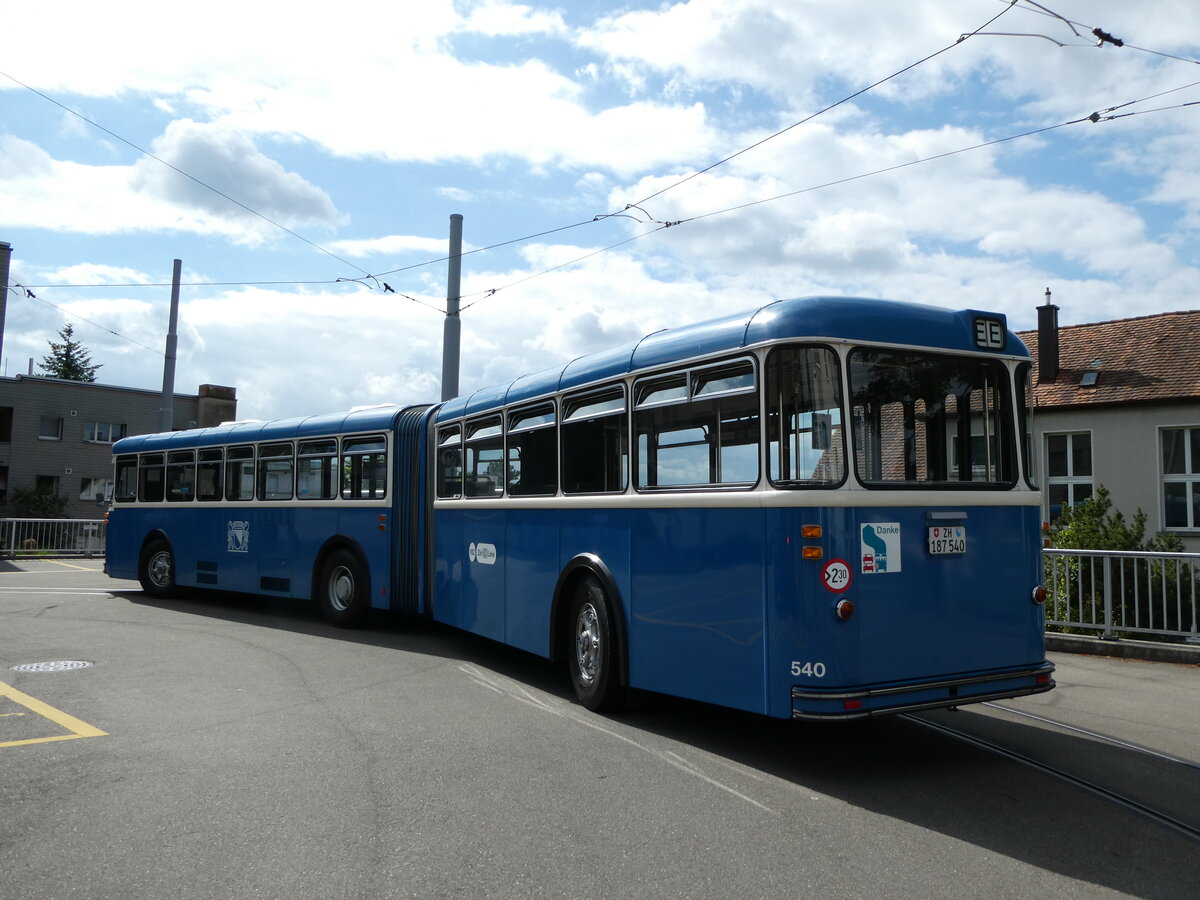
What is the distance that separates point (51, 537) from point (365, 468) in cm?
2016

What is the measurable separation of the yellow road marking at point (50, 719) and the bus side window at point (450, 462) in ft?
14.3

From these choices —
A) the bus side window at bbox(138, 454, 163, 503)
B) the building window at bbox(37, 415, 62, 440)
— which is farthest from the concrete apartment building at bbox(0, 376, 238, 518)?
the bus side window at bbox(138, 454, 163, 503)

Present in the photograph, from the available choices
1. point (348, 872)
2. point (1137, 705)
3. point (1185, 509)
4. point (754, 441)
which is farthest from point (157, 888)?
point (1185, 509)

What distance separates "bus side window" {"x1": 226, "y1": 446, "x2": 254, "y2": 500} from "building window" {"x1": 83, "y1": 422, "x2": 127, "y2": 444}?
3816 centimetres

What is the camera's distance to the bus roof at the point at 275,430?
13.0m

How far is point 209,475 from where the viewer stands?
15727 mm

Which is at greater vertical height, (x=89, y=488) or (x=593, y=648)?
(x=89, y=488)

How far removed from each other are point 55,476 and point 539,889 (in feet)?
165

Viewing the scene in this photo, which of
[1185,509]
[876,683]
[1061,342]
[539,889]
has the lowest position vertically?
[539,889]

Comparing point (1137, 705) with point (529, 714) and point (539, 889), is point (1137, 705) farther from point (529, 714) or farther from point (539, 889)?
point (539, 889)

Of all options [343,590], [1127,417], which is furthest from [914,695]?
[1127,417]

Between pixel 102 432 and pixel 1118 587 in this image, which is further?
pixel 102 432

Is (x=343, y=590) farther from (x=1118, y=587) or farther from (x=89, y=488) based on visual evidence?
(x=89, y=488)

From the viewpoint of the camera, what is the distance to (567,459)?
8.43 metres
